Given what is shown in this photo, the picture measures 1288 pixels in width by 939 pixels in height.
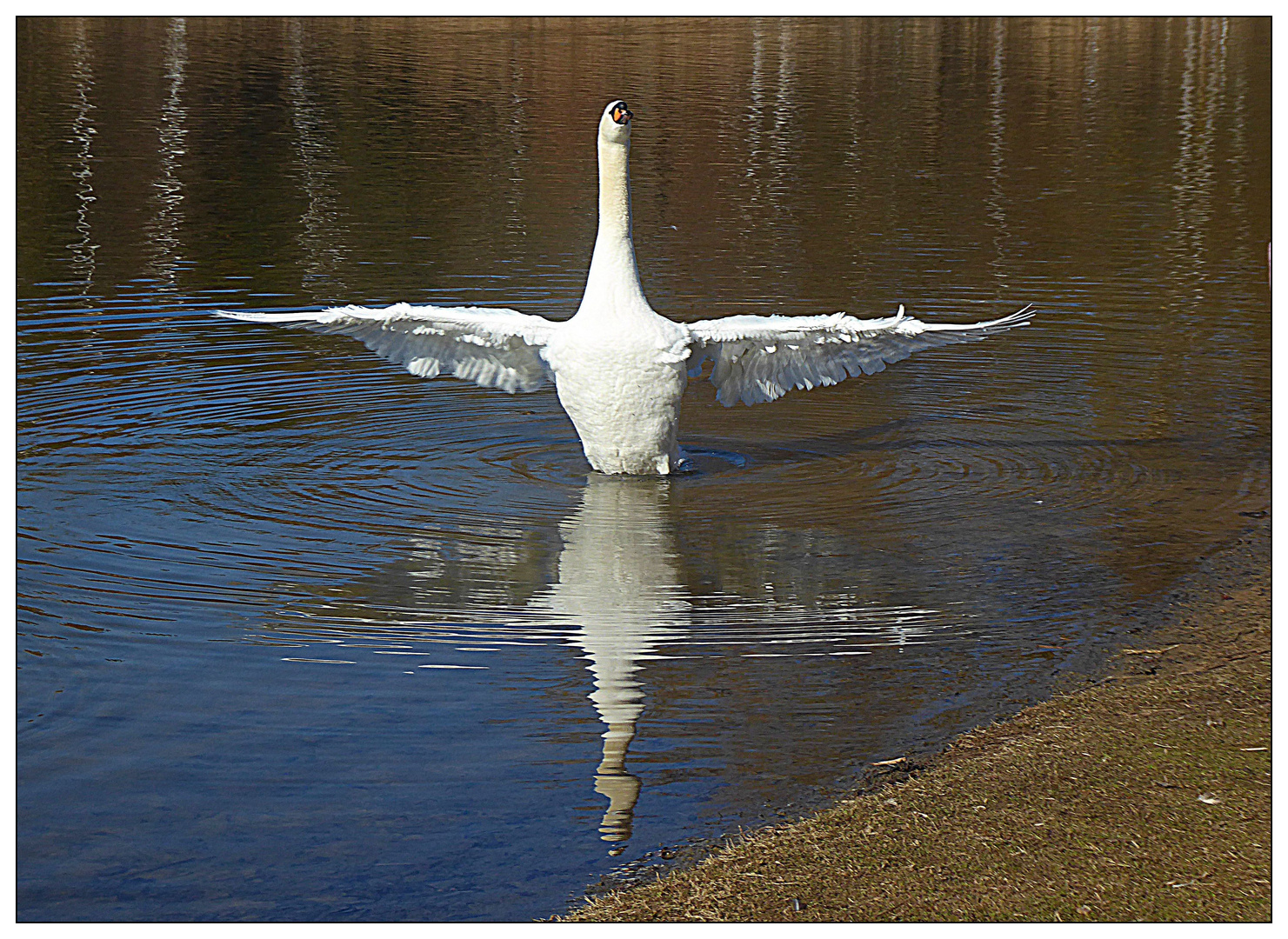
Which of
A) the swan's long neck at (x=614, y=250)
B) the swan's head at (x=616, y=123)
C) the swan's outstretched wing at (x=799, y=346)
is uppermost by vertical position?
the swan's head at (x=616, y=123)

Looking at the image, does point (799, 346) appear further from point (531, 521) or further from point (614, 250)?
point (531, 521)

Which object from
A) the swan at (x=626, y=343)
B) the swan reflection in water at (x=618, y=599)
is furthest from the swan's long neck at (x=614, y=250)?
the swan reflection in water at (x=618, y=599)

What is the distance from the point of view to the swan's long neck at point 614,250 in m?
10.5

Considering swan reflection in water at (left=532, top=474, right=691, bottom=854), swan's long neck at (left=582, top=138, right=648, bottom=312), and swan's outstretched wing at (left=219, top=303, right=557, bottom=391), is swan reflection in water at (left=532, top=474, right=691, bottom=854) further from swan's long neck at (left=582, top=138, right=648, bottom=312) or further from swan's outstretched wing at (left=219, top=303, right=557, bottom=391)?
swan's long neck at (left=582, top=138, right=648, bottom=312)

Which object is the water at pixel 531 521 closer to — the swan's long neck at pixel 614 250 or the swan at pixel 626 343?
the swan at pixel 626 343

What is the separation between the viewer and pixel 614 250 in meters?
10.6

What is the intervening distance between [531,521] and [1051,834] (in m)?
4.90

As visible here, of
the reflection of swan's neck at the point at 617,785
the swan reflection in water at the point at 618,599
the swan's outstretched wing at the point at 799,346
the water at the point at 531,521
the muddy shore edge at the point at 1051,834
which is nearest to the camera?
the muddy shore edge at the point at 1051,834

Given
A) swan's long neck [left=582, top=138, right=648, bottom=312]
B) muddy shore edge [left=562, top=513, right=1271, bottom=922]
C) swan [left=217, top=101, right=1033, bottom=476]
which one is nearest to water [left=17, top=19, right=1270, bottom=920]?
muddy shore edge [left=562, top=513, right=1271, bottom=922]

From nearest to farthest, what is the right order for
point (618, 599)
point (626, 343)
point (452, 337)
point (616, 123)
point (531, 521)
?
point (618, 599)
point (531, 521)
point (626, 343)
point (616, 123)
point (452, 337)

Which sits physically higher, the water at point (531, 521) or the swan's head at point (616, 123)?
the swan's head at point (616, 123)

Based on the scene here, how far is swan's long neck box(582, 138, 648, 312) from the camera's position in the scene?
34.4ft

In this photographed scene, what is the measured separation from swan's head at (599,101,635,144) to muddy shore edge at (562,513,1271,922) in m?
5.33

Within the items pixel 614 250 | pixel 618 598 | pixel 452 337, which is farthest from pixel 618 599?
pixel 452 337
